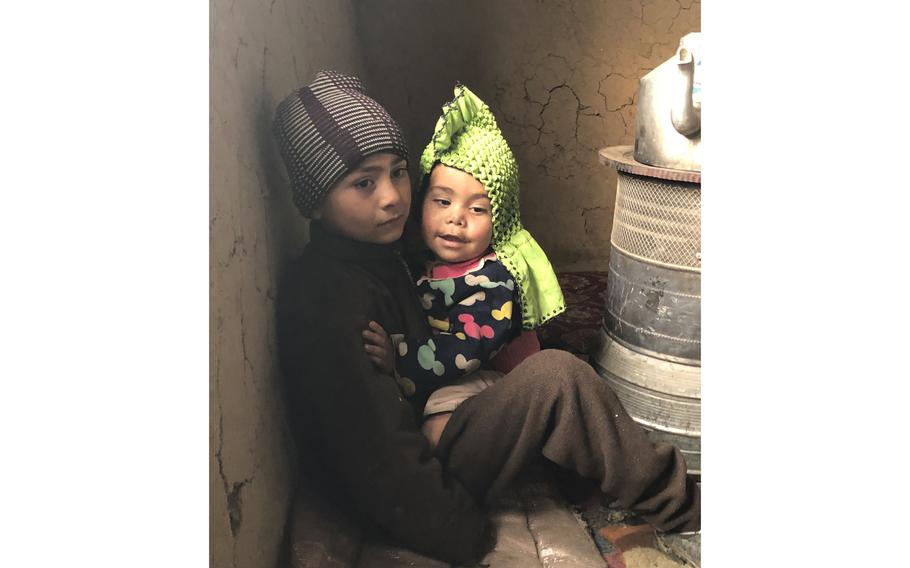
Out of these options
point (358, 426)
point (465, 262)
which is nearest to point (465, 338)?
point (465, 262)

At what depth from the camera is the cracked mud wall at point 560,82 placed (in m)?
2.99

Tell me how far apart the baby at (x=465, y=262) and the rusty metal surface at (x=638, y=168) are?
1.22 ft

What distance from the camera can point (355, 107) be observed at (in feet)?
5.41

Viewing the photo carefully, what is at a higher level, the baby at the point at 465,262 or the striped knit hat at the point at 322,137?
the striped knit hat at the point at 322,137

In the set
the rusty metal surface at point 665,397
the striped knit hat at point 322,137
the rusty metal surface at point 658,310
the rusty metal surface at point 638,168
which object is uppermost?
the striped knit hat at point 322,137

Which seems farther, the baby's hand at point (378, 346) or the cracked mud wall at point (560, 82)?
the cracked mud wall at point (560, 82)

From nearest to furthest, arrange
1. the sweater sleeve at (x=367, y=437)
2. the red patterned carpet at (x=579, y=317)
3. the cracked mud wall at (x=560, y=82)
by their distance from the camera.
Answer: the sweater sleeve at (x=367, y=437) < the red patterned carpet at (x=579, y=317) < the cracked mud wall at (x=560, y=82)

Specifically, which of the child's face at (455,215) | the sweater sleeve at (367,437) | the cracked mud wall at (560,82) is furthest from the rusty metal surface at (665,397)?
the cracked mud wall at (560,82)

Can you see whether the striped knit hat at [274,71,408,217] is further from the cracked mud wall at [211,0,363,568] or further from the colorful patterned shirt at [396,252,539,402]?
the colorful patterned shirt at [396,252,539,402]

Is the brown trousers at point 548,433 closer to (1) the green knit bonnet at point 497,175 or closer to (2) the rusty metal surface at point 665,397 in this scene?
(1) the green knit bonnet at point 497,175

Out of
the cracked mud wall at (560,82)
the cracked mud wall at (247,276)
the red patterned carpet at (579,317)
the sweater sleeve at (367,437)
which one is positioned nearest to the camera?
the cracked mud wall at (247,276)
